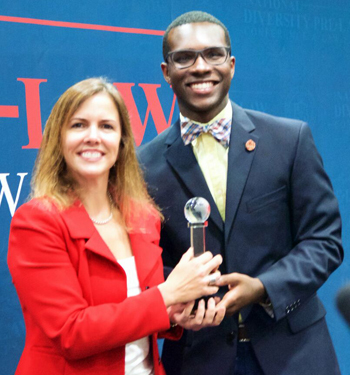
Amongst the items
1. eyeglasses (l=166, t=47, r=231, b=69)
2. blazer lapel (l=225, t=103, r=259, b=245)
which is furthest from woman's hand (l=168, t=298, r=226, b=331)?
eyeglasses (l=166, t=47, r=231, b=69)

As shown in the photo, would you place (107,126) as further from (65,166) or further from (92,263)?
(92,263)

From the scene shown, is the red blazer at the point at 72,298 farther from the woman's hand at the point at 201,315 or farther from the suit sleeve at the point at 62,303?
the woman's hand at the point at 201,315

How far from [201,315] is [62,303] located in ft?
1.31

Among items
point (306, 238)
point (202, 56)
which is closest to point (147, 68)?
point (202, 56)

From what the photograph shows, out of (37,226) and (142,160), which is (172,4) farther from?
(37,226)

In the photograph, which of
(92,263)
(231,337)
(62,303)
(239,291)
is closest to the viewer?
(62,303)

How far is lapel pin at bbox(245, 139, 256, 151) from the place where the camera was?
1920 millimetres

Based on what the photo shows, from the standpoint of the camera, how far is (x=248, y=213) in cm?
187

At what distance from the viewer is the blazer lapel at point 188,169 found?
1872 mm

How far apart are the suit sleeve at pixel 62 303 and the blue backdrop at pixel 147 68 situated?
989mm

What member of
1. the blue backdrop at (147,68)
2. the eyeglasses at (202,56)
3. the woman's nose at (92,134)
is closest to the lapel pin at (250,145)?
the eyeglasses at (202,56)

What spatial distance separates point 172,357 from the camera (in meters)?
1.96

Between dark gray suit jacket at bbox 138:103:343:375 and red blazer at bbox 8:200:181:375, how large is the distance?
0.34m

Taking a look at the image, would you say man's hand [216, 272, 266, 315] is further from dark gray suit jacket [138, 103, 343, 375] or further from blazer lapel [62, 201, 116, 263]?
blazer lapel [62, 201, 116, 263]
